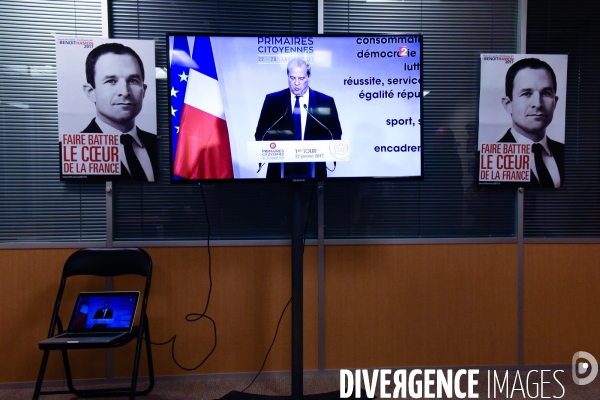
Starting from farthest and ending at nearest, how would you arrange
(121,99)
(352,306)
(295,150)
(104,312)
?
(352,306) < (121,99) < (104,312) < (295,150)

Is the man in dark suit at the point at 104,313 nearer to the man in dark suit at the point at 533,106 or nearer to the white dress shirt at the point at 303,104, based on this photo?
the white dress shirt at the point at 303,104

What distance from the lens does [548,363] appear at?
2.95 metres

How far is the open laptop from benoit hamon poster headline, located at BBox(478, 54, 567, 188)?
2.40 m

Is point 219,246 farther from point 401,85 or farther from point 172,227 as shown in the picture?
point 401,85

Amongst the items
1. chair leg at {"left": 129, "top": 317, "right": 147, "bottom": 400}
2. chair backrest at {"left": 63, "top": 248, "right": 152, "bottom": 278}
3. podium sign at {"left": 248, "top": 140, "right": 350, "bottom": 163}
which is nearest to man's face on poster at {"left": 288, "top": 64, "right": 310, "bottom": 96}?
podium sign at {"left": 248, "top": 140, "right": 350, "bottom": 163}

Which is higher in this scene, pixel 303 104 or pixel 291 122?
pixel 303 104

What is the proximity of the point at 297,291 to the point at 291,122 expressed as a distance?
936mm

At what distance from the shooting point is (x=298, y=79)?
92.0 inches

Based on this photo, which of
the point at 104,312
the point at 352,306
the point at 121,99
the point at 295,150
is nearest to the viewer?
the point at 295,150

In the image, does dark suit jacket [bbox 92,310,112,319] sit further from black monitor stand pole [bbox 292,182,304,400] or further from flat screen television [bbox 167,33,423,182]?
black monitor stand pole [bbox 292,182,304,400]

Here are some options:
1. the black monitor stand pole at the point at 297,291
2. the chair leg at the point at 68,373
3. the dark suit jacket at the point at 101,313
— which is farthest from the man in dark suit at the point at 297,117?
the chair leg at the point at 68,373

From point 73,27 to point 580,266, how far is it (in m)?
3.74

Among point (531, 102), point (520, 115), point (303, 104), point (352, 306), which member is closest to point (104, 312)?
point (352, 306)

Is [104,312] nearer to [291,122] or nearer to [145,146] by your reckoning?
[145,146]
